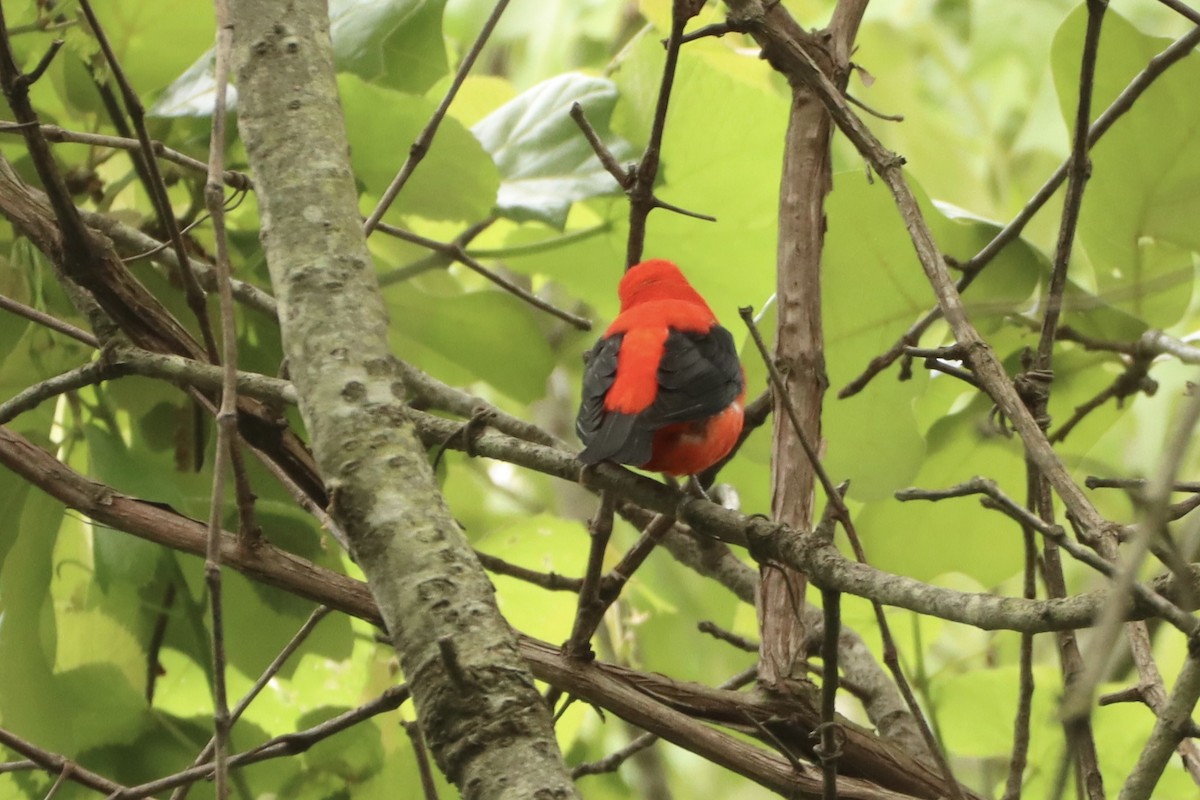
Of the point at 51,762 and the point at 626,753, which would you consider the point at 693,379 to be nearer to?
the point at 626,753

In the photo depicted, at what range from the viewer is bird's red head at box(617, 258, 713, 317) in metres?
2.32

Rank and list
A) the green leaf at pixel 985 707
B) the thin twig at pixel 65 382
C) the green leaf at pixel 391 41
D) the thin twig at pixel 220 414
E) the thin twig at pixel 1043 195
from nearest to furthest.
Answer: the thin twig at pixel 220 414 → the thin twig at pixel 65 382 → the thin twig at pixel 1043 195 → the green leaf at pixel 391 41 → the green leaf at pixel 985 707

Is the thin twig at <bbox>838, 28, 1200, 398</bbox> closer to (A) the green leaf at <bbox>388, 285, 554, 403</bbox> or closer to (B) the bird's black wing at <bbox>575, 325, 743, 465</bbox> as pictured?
(B) the bird's black wing at <bbox>575, 325, 743, 465</bbox>

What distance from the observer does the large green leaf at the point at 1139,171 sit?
2.00 metres

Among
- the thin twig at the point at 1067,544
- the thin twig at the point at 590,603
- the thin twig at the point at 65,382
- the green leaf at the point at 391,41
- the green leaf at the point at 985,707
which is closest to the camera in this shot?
the thin twig at the point at 1067,544

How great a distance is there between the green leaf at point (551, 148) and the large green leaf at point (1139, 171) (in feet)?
2.68

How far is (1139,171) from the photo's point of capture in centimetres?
209

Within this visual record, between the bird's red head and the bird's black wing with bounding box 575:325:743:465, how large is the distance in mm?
173

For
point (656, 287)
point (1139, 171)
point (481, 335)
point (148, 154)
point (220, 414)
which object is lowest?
point (220, 414)

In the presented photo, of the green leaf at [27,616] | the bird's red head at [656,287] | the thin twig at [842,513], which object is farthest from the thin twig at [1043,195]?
the green leaf at [27,616]

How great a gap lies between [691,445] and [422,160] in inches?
26.2

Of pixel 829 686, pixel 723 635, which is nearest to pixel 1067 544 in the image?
pixel 829 686

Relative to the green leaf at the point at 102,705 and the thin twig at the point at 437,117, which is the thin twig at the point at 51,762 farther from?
the thin twig at the point at 437,117

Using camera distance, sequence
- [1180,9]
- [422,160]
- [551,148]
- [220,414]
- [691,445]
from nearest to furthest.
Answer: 1. [220,414]
2. [1180,9]
3. [691,445]
4. [422,160]
5. [551,148]
